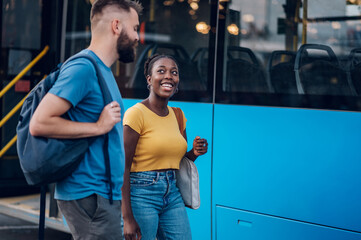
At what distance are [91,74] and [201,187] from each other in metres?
2.19

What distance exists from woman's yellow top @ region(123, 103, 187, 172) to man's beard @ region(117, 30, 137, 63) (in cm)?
67

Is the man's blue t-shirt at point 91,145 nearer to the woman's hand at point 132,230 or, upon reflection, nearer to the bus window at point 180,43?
the woman's hand at point 132,230

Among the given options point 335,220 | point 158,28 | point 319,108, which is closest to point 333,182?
point 335,220

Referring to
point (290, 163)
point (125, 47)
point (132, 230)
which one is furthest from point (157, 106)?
point (290, 163)

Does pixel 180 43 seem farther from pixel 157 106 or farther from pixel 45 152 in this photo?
pixel 45 152

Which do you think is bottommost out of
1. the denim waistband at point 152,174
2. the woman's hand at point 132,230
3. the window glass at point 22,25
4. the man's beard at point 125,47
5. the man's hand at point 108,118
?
the woman's hand at point 132,230

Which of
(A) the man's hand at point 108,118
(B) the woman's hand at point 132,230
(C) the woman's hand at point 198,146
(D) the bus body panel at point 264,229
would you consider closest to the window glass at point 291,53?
(D) the bus body panel at point 264,229

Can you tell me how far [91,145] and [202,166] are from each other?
2063mm

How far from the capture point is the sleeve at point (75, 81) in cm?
221

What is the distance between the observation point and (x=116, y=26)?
2418mm

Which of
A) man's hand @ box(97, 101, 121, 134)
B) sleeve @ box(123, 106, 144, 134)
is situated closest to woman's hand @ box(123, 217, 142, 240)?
sleeve @ box(123, 106, 144, 134)

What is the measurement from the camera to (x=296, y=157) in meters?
3.71

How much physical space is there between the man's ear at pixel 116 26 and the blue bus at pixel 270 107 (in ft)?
5.52

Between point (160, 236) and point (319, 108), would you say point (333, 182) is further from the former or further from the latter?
point (160, 236)
